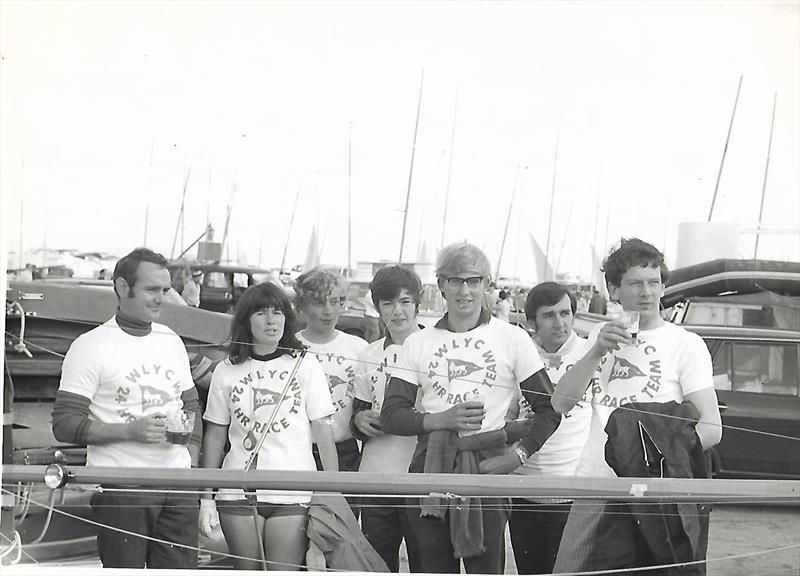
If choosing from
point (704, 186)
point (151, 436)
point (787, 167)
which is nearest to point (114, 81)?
point (151, 436)

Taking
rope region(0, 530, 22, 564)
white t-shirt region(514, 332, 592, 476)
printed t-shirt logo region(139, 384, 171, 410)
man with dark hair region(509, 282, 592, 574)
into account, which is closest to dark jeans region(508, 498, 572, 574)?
man with dark hair region(509, 282, 592, 574)

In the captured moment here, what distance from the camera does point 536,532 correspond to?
281 centimetres

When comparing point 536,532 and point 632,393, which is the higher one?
point 632,393

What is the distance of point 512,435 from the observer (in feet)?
8.79

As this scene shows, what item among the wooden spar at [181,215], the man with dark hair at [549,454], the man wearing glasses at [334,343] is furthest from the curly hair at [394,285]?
the wooden spar at [181,215]

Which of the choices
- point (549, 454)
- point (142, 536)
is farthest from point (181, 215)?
point (549, 454)

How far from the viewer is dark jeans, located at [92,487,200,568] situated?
271 cm

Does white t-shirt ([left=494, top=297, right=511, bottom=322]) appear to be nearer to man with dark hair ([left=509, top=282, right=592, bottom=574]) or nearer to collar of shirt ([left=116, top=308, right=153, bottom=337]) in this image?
man with dark hair ([left=509, top=282, right=592, bottom=574])

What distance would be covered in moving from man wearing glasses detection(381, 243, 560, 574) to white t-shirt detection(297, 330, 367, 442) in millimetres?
166

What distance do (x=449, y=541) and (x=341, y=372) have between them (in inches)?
22.9

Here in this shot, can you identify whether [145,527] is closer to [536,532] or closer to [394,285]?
[394,285]

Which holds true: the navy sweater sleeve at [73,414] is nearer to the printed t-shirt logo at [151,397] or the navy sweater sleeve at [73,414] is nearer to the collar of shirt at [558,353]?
the printed t-shirt logo at [151,397]

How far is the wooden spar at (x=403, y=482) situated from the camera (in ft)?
8.78

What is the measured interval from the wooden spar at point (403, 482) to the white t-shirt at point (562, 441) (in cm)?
4
